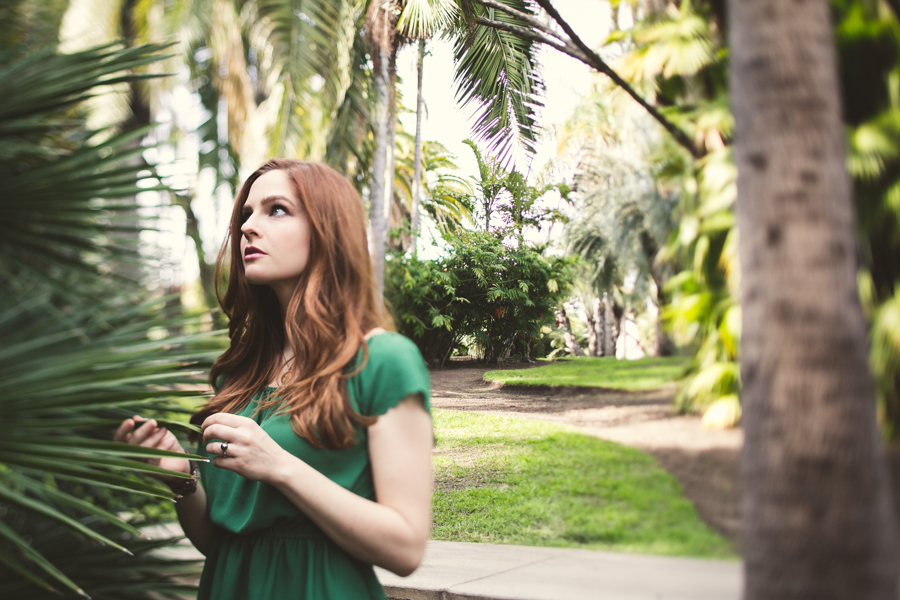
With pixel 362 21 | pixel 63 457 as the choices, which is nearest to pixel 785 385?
pixel 63 457

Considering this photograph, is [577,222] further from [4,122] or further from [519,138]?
[4,122]

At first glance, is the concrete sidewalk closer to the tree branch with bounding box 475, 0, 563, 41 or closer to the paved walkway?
Answer: the paved walkway

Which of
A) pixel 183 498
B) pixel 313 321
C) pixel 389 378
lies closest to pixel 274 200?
pixel 313 321

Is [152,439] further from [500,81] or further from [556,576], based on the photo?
[500,81]

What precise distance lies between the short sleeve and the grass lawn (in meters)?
0.43

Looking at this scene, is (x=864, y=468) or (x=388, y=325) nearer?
(x=864, y=468)

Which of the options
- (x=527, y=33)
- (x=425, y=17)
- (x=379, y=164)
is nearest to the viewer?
(x=527, y=33)

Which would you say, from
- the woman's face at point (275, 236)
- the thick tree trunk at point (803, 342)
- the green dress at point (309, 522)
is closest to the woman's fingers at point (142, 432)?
the green dress at point (309, 522)

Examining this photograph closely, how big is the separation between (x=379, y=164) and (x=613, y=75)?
1235 mm

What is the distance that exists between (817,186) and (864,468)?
367mm

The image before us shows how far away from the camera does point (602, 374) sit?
132 centimetres

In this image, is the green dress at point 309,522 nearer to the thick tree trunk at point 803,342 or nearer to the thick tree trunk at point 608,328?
the thick tree trunk at point 608,328

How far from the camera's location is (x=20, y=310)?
246 cm

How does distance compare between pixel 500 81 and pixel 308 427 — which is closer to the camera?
pixel 308 427
